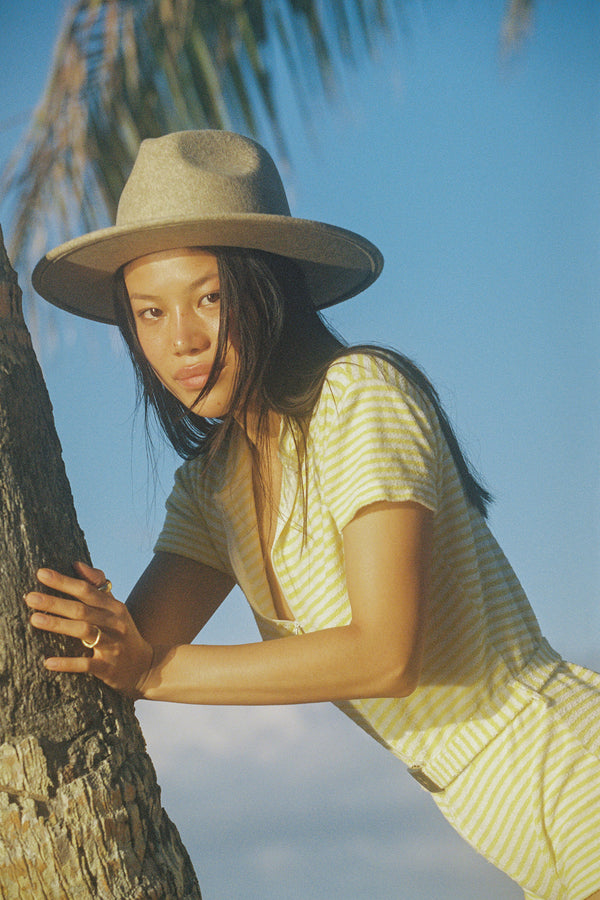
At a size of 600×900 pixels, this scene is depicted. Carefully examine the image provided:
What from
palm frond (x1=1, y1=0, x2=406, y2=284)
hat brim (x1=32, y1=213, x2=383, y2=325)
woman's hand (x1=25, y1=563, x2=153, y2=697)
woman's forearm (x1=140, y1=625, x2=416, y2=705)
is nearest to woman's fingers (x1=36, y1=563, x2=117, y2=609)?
woman's hand (x1=25, y1=563, x2=153, y2=697)

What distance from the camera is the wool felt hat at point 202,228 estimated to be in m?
1.82

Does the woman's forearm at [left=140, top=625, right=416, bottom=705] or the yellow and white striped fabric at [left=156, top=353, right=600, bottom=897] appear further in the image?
the yellow and white striped fabric at [left=156, top=353, right=600, bottom=897]

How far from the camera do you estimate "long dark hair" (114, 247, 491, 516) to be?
1.78 m

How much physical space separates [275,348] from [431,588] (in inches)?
21.4

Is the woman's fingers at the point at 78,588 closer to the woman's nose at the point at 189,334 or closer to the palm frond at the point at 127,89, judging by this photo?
the woman's nose at the point at 189,334

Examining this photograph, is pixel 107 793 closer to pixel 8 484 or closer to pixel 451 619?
pixel 8 484

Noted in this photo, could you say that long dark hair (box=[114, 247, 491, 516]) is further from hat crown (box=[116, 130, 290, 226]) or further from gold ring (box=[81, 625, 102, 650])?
gold ring (box=[81, 625, 102, 650])

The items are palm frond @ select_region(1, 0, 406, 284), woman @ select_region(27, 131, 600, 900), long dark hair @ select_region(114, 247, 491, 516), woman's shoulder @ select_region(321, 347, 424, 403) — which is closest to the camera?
woman @ select_region(27, 131, 600, 900)

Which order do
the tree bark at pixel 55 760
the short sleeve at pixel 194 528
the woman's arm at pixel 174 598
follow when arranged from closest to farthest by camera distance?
1. the tree bark at pixel 55 760
2. the woman's arm at pixel 174 598
3. the short sleeve at pixel 194 528

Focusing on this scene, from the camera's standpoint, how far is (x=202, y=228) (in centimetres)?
179

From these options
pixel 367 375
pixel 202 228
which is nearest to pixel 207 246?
pixel 202 228

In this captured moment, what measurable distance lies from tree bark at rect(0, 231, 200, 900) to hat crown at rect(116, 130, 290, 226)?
1.60ft

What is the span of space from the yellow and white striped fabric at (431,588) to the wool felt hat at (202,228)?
0.32m

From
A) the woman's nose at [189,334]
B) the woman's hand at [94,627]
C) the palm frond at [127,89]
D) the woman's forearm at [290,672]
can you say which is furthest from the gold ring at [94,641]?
the palm frond at [127,89]
